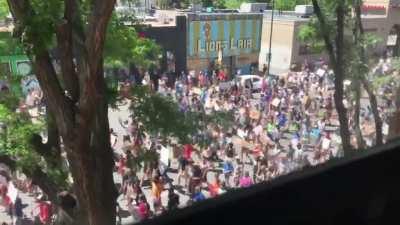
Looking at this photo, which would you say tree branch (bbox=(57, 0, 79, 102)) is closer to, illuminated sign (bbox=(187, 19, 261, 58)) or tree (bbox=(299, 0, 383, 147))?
tree (bbox=(299, 0, 383, 147))

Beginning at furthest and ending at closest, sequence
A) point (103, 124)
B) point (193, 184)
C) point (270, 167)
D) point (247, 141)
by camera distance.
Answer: point (247, 141), point (270, 167), point (193, 184), point (103, 124)

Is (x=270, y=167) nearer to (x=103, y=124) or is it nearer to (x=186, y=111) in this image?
(x=186, y=111)

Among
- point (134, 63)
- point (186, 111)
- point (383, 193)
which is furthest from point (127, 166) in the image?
point (383, 193)

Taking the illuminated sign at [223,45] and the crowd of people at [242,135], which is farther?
the illuminated sign at [223,45]

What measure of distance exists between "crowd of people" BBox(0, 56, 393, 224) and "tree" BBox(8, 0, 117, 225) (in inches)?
40.1

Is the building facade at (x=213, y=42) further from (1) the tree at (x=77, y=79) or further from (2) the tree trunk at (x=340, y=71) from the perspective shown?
(1) the tree at (x=77, y=79)

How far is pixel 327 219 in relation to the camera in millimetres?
873

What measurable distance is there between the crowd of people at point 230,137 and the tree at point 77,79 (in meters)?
1.02

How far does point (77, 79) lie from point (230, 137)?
16.6 feet

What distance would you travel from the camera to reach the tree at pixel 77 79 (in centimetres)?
244

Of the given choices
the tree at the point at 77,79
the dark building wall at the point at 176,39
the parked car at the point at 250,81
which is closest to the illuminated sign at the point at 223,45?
the dark building wall at the point at 176,39

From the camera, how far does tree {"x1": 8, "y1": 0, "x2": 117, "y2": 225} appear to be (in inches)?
96.1

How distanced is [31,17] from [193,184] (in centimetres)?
424

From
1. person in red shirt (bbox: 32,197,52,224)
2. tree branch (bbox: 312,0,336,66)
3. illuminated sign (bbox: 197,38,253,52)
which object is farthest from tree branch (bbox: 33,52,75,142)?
illuminated sign (bbox: 197,38,253,52)
